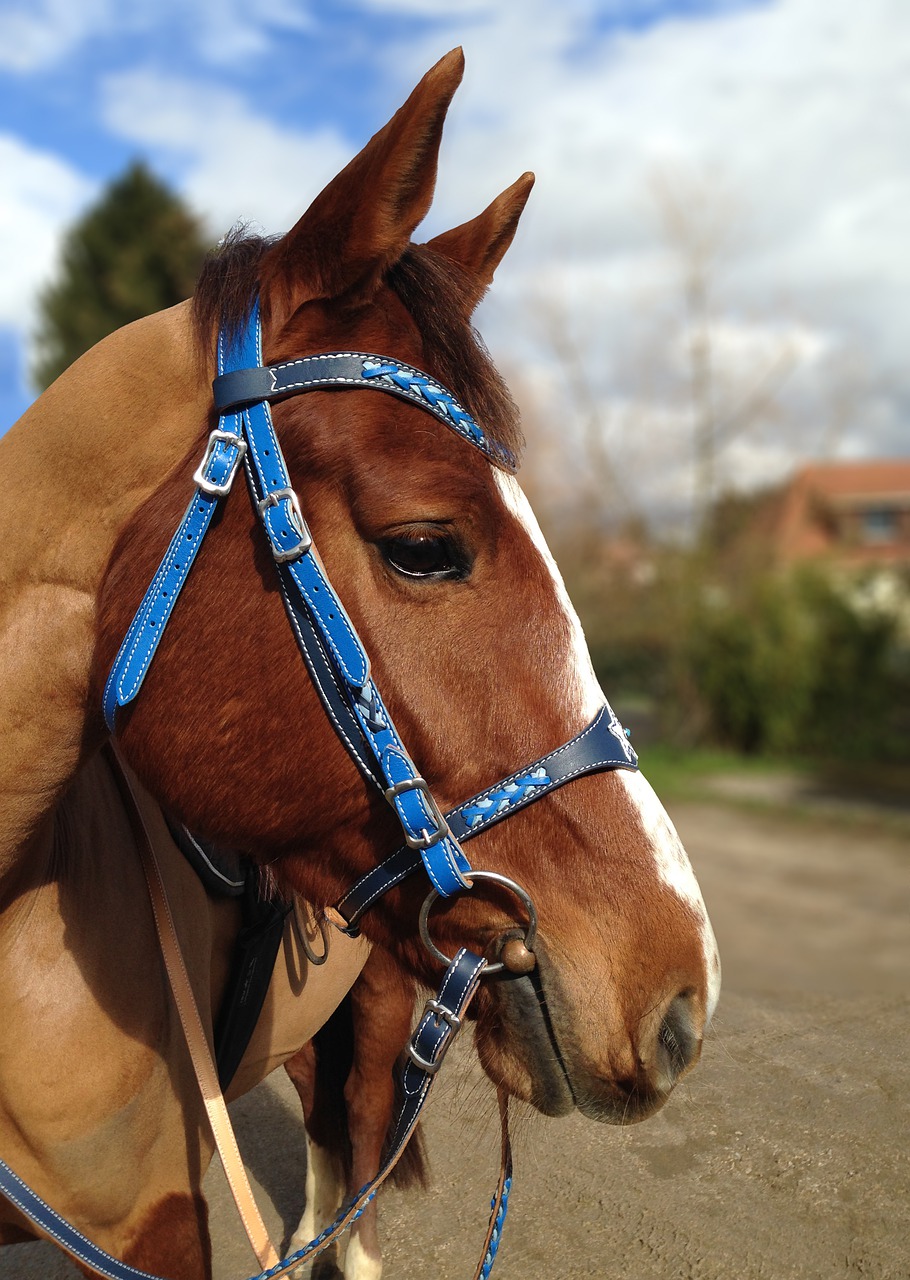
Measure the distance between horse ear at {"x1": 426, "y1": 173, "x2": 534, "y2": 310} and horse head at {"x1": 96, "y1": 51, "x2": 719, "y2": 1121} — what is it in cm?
30

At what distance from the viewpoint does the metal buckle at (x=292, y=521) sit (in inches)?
58.5

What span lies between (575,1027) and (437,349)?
3.55 ft

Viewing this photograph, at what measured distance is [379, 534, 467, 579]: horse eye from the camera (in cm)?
151

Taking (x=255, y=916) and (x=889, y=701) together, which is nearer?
(x=255, y=916)

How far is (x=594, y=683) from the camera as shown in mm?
1557

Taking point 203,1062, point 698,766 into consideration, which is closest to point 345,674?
point 203,1062

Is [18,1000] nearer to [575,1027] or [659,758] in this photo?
[575,1027]

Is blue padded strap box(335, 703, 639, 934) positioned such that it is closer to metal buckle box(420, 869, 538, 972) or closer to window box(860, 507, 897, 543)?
metal buckle box(420, 869, 538, 972)

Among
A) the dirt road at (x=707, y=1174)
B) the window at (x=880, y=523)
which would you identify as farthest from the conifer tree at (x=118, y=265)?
the window at (x=880, y=523)

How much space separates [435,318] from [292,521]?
429 mm

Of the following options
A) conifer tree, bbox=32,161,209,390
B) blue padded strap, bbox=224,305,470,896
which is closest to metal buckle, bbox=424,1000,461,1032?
blue padded strap, bbox=224,305,470,896

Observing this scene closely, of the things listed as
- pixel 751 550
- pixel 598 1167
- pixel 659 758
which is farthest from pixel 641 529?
pixel 598 1167

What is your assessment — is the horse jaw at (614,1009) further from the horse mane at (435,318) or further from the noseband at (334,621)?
the horse mane at (435,318)

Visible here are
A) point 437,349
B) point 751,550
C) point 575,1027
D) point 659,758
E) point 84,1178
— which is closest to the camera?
point 575,1027
